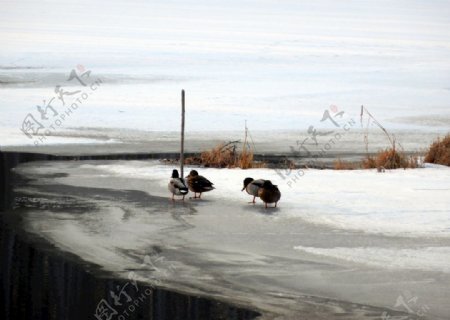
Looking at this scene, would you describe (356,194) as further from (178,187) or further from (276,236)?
(276,236)

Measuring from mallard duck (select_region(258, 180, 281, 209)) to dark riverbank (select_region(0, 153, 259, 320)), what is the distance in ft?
8.41

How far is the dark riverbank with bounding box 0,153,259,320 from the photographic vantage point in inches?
279

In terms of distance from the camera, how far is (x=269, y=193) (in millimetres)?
10758

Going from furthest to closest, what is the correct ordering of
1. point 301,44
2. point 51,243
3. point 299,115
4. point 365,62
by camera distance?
point 301,44 < point 365,62 < point 299,115 < point 51,243

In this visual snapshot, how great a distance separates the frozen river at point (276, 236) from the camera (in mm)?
7562

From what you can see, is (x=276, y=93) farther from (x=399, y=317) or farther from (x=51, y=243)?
(x=399, y=317)

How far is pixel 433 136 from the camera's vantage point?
19000 millimetres

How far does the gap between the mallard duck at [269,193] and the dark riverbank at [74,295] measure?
2.56 metres

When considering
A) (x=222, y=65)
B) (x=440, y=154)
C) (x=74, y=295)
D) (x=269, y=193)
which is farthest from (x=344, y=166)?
(x=222, y=65)

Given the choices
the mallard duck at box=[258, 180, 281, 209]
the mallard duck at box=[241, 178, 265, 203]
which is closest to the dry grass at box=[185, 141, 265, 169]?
the mallard duck at box=[241, 178, 265, 203]

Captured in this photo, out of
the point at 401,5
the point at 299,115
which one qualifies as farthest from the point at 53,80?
the point at 401,5

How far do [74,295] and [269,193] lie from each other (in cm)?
361

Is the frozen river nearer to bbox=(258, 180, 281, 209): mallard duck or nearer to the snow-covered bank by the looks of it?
the snow-covered bank

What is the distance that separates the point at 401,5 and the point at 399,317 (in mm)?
61845
